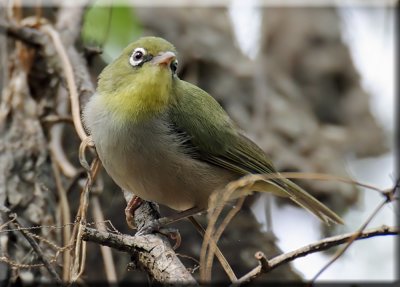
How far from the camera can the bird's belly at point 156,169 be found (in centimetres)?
398

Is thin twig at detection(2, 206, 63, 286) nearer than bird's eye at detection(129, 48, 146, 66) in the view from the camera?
Yes

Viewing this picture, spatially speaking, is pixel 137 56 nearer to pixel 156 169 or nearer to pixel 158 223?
→ pixel 156 169

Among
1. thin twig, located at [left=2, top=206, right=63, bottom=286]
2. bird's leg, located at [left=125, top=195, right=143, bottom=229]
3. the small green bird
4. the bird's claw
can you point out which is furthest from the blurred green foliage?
thin twig, located at [left=2, top=206, right=63, bottom=286]

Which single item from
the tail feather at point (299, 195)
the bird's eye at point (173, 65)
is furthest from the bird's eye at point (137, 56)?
the tail feather at point (299, 195)

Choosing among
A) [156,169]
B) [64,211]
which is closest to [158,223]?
[156,169]

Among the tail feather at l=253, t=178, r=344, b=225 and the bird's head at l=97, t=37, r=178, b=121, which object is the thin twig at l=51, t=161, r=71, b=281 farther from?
the tail feather at l=253, t=178, r=344, b=225

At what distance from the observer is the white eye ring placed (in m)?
4.14

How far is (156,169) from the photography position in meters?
4.05

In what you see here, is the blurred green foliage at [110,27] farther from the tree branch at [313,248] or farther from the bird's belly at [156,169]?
the tree branch at [313,248]

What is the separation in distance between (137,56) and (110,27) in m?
1.59

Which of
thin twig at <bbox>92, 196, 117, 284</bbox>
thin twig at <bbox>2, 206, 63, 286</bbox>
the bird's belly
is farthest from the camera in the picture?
thin twig at <bbox>92, 196, 117, 284</bbox>

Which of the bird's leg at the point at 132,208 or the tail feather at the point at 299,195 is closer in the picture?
the bird's leg at the point at 132,208

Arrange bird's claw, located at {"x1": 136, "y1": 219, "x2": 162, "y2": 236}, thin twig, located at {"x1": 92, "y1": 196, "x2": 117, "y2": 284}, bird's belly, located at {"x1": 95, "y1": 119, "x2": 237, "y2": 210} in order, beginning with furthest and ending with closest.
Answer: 1. thin twig, located at {"x1": 92, "y1": 196, "x2": 117, "y2": 284}
2. bird's belly, located at {"x1": 95, "y1": 119, "x2": 237, "y2": 210}
3. bird's claw, located at {"x1": 136, "y1": 219, "x2": 162, "y2": 236}

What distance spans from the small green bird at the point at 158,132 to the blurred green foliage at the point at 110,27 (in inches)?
50.9
